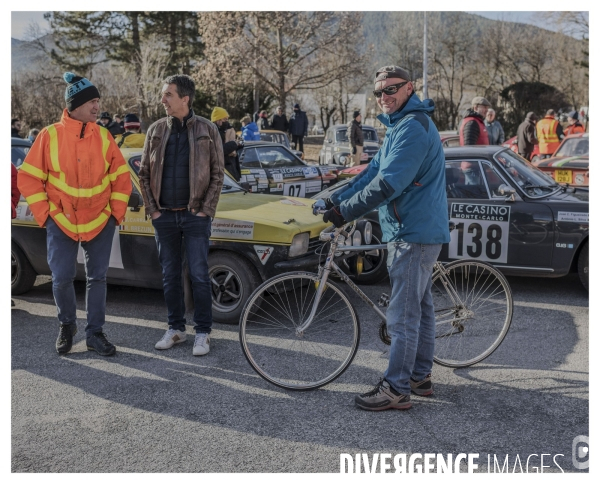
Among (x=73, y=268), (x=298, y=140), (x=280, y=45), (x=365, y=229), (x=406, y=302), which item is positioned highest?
(x=280, y=45)

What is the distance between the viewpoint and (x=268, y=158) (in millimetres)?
10609

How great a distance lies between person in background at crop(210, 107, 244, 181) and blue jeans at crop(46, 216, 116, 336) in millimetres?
3606

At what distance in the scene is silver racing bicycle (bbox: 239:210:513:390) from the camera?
180 inches

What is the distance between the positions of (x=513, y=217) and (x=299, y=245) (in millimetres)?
2310

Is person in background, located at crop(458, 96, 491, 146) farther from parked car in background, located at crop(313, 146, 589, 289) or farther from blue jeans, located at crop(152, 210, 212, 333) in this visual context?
blue jeans, located at crop(152, 210, 212, 333)

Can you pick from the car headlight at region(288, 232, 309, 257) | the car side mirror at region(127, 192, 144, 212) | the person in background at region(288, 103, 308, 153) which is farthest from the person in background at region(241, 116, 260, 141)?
the car headlight at region(288, 232, 309, 257)

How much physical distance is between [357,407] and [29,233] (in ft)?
13.0

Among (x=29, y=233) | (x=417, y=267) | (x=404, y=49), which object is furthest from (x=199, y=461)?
(x=404, y=49)

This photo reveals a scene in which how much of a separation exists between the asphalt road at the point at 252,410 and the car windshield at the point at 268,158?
16.2 ft

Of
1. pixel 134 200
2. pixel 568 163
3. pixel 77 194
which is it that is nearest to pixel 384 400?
pixel 77 194

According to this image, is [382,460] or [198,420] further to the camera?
[198,420]

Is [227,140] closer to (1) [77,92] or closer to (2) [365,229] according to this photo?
(1) [77,92]

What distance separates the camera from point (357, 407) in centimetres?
427

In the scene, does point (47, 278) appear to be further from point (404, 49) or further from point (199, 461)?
point (404, 49)
